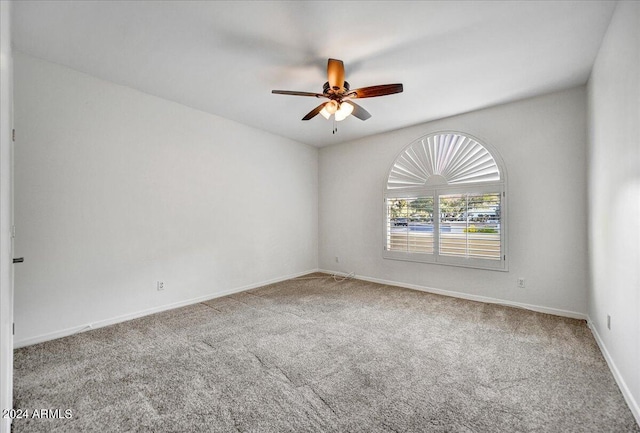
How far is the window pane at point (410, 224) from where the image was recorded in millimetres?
4295

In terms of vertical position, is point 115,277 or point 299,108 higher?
point 299,108

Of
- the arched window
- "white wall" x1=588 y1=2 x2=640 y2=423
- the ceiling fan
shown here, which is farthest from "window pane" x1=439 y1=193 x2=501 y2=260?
the ceiling fan

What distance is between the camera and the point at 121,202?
3.13m

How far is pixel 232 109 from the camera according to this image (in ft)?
12.5

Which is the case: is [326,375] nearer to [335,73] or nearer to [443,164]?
[335,73]

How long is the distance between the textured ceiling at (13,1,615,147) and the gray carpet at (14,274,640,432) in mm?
2664

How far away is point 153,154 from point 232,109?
1.18 meters

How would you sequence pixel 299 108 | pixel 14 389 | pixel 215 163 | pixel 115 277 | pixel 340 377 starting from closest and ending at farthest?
pixel 14 389 → pixel 340 377 → pixel 115 277 → pixel 299 108 → pixel 215 163

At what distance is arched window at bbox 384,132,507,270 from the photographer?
12.2 ft

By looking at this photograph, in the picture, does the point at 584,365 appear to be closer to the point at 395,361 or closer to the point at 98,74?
the point at 395,361

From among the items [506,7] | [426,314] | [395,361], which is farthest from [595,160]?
[395,361]

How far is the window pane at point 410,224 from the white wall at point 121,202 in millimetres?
2154

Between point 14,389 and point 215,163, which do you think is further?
point 215,163

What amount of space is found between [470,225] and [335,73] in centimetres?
280
